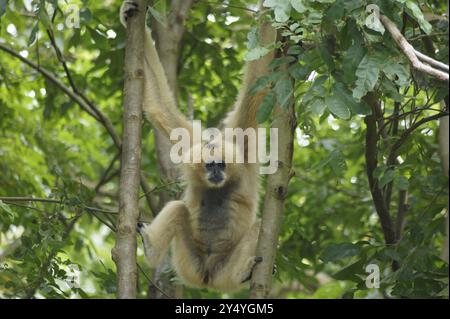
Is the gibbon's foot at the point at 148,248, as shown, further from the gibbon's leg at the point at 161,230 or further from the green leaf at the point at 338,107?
the green leaf at the point at 338,107

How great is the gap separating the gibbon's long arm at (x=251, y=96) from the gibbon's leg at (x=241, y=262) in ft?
3.01

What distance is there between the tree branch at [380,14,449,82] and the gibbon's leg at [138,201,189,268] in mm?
2976

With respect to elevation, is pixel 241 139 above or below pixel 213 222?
above

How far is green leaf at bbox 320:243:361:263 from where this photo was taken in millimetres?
5898

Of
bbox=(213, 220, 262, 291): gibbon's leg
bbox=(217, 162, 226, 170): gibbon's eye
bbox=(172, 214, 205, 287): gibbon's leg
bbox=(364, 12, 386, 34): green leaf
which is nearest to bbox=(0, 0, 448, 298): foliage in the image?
bbox=(364, 12, 386, 34): green leaf

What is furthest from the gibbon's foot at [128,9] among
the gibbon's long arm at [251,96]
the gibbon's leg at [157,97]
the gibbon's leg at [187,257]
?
the gibbon's leg at [187,257]

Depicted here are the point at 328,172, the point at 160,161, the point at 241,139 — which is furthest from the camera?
the point at 328,172

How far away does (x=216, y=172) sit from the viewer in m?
6.65

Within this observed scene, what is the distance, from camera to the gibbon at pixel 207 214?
636cm

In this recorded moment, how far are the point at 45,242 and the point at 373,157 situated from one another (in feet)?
9.34

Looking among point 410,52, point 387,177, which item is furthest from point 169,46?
point 410,52

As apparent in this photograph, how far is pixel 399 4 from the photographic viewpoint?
14.3 ft
